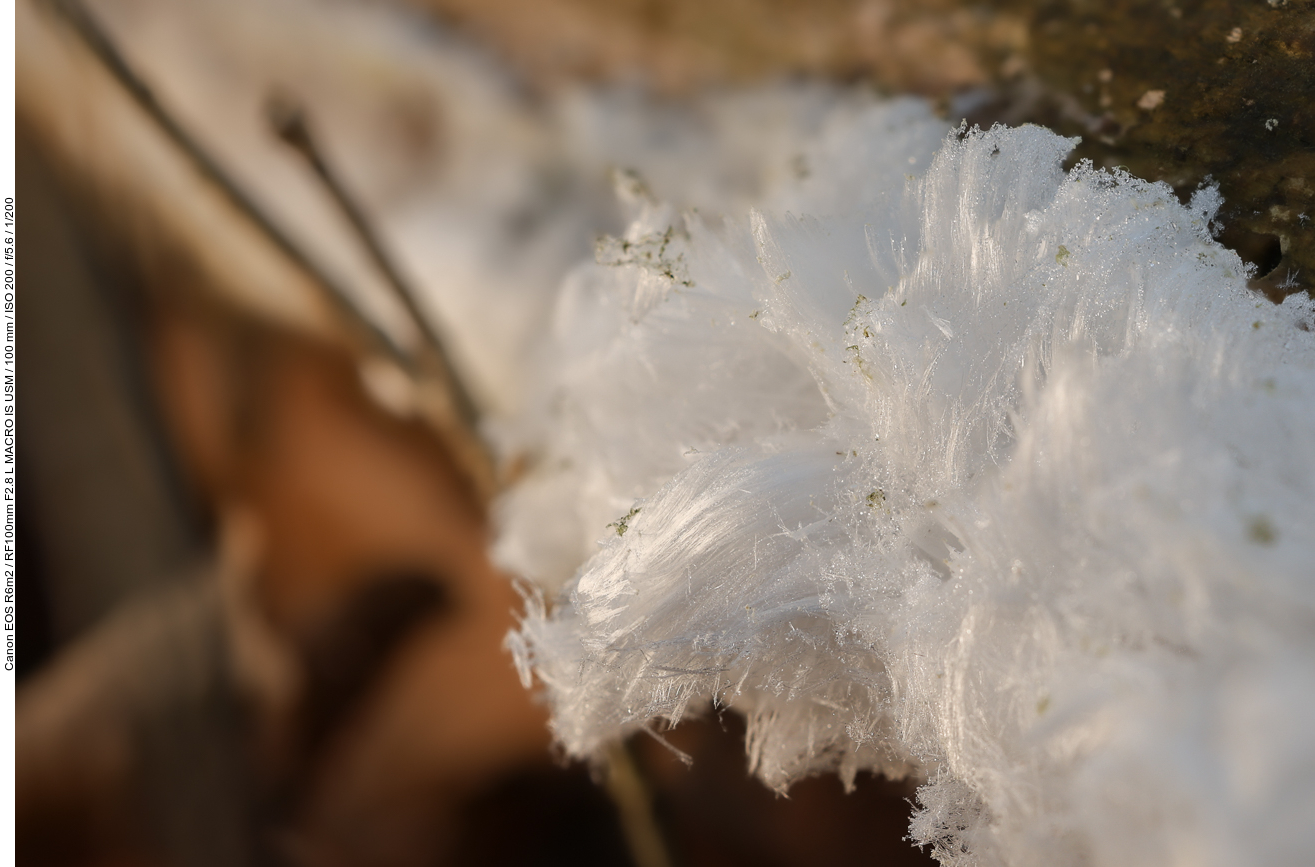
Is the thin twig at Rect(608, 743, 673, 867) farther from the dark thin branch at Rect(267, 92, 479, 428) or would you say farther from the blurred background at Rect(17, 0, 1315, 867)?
the dark thin branch at Rect(267, 92, 479, 428)

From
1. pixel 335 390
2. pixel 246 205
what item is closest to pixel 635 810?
pixel 335 390

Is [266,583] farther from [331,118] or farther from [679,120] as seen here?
[679,120]

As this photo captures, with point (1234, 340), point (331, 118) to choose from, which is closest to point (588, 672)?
point (1234, 340)

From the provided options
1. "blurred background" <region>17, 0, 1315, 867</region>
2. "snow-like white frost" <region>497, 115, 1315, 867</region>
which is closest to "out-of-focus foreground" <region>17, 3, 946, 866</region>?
"blurred background" <region>17, 0, 1315, 867</region>

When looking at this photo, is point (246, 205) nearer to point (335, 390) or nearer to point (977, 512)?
point (335, 390)

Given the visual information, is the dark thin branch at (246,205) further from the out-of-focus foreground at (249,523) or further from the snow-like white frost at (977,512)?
the snow-like white frost at (977,512)

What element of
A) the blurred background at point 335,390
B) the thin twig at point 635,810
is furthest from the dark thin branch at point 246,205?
the thin twig at point 635,810
